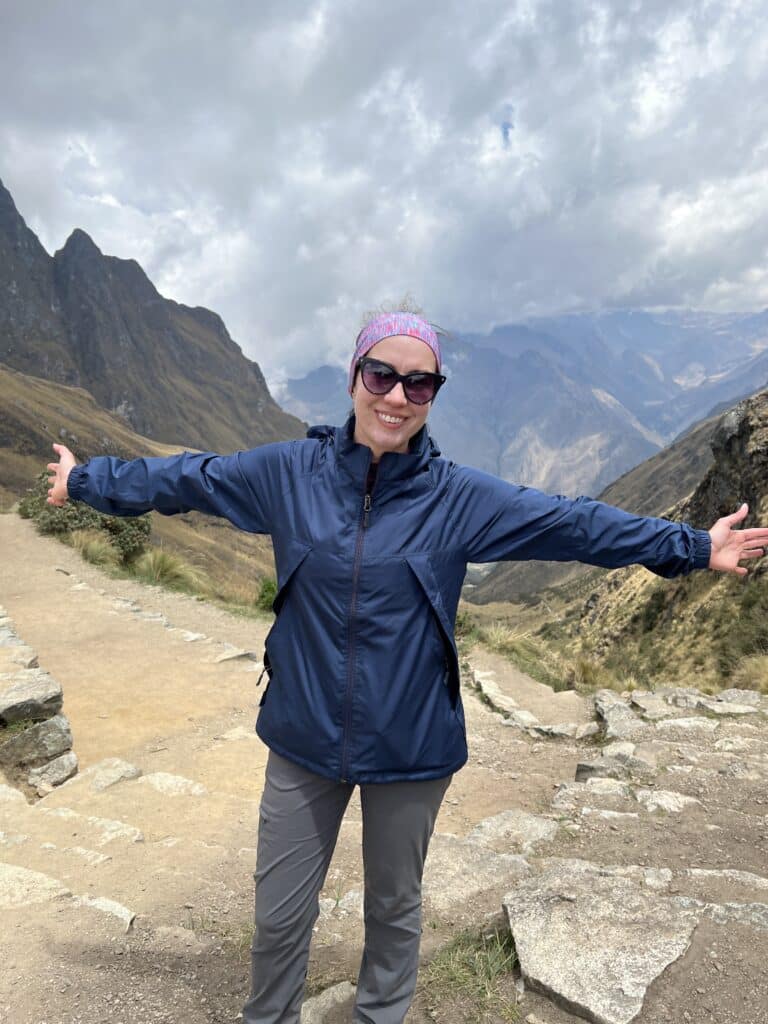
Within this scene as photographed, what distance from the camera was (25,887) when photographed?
399cm

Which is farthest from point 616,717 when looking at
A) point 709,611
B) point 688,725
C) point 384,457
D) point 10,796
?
point 709,611

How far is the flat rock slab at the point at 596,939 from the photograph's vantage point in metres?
2.88

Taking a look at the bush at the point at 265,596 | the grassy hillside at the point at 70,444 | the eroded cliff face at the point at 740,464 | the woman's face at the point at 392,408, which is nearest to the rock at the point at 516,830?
the woman's face at the point at 392,408

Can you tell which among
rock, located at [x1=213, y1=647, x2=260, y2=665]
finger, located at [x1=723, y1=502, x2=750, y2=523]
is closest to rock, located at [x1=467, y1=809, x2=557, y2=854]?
finger, located at [x1=723, y1=502, x2=750, y2=523]

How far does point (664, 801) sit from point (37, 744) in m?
5.77

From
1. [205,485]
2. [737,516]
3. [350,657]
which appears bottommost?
[350,657]

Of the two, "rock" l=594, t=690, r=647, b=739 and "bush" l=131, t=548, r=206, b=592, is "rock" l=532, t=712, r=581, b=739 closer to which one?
"rock" l=594, t=690, r=647, b=739

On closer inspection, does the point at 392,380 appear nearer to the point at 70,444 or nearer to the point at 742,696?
the point at 742,696

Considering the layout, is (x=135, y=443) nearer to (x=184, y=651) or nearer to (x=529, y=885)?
(x=184, y=651)

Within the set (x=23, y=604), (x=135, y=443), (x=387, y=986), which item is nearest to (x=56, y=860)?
(x=387, y=986)

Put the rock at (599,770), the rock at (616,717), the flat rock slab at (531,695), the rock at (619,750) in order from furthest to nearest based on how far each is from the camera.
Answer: the flat rock slab at (531,695) → the rock at (616,717) → the rock at (619,750) → the rock at (599,770)

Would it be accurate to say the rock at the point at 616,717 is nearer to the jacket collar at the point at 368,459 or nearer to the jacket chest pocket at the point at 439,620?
the jacket chest pocket at the point at 439,620

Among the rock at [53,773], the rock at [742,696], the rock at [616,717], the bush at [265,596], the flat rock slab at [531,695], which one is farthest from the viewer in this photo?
the bush at [265,596]

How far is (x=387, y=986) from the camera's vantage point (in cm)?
272
